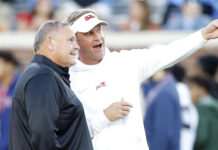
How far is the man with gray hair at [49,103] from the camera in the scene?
→ 4.59 metres

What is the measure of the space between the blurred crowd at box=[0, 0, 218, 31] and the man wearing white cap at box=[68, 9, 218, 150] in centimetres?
629

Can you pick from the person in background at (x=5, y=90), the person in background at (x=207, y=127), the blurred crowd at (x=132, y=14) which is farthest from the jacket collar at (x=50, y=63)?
the blurred crowd at (x=132, y=14)

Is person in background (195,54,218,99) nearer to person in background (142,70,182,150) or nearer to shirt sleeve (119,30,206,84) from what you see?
person in background (142,70,182,150)

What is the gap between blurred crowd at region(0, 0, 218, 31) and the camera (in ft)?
39.9

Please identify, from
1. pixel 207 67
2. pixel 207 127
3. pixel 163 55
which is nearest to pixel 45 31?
pixel 163 55

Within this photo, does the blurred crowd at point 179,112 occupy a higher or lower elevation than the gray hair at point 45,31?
lower

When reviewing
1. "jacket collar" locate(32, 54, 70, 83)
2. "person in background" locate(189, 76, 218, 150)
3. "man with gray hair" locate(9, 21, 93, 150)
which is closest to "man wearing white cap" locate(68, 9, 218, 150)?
"man with gray hair" locate(9, 21, 93, 150)

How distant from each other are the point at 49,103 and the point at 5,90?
427 centimetres

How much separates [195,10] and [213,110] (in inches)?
152

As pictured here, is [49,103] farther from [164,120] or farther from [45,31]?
[164,120]

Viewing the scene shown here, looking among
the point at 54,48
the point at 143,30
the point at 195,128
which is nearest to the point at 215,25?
the point at 54,48

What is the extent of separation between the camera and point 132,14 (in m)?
12.0

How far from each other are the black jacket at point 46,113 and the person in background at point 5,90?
10.9 feet

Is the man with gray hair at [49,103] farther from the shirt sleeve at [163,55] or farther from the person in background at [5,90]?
the person in background at [5,90]
